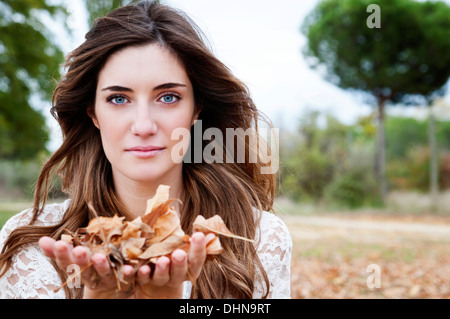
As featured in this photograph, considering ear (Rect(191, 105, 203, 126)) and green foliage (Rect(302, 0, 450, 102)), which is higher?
green foliage (Rect(302, 0, 450, 102))

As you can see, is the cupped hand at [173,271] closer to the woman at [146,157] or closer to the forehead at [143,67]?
the woman at [146,157]

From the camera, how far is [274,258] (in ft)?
6.97

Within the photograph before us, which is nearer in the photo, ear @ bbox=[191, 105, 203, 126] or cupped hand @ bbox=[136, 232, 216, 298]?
cupped hand @ bbox=[136, 232, 216, 298]

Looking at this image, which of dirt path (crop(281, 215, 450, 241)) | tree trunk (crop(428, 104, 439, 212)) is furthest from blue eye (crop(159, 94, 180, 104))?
tree trunk (crop(428, 104, 439, 212))

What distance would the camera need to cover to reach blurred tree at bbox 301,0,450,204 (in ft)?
63.1

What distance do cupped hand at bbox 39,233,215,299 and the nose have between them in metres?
0.65

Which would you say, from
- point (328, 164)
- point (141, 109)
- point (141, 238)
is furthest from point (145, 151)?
point (328, 164)

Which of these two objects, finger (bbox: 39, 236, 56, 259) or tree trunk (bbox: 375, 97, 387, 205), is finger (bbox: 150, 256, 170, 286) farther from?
tree trunk (bbox: 375, 97, 387, 205)

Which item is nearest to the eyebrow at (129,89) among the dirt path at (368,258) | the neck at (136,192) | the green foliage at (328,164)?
the neck at (136,192)

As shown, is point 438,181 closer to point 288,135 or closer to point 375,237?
point 288,135

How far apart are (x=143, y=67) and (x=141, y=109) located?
21 cm

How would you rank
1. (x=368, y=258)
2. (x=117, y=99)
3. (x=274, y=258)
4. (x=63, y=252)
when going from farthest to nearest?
(x=368, y=258) → (x=274, y=258) → (x=117, y=99) → (x=63, y=252)

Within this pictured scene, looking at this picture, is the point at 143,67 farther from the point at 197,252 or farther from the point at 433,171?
the point at 433,171

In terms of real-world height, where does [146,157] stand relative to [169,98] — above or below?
below
